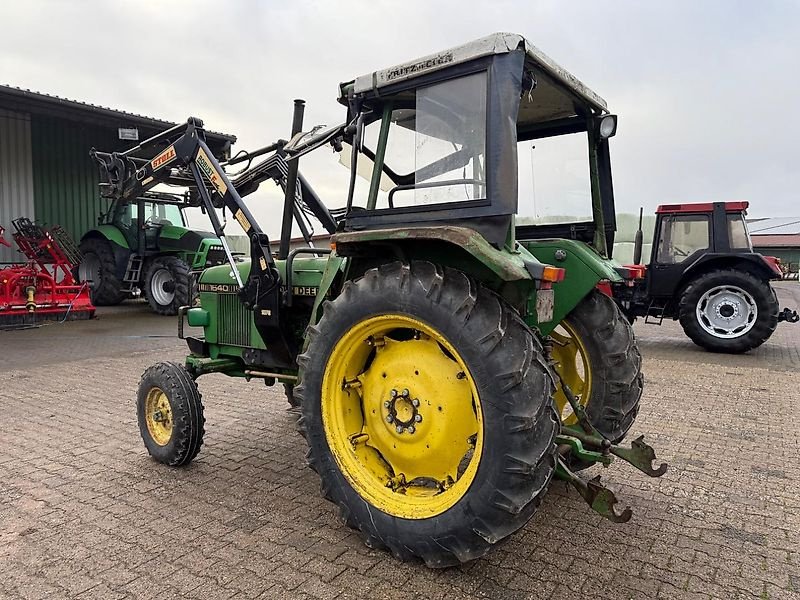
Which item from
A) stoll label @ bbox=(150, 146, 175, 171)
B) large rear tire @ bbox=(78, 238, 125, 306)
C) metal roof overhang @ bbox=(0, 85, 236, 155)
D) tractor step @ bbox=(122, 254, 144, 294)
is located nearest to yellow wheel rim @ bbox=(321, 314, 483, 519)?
stoll label @ bbox=(150, 146, 175, 171)

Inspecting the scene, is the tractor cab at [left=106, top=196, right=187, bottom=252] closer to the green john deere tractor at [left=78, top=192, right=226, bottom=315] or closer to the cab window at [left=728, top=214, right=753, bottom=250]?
the green john deere tractor at [left=78, top=192, right=226, bottom=315]

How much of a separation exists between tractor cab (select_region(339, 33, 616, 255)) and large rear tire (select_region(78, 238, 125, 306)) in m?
12.0

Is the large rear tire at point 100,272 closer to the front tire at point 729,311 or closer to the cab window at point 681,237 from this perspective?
the cab window at point 681,237

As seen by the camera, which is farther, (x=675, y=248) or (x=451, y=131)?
(x=675, y=248)

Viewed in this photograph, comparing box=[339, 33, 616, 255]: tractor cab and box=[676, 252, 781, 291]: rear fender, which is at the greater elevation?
box=[339, 33, 616, 255]: tractor cab

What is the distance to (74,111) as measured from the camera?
12688mm

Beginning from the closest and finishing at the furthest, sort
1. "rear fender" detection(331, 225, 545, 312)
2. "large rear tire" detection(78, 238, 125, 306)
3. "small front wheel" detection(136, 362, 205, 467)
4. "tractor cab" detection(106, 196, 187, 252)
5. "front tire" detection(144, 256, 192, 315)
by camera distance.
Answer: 1. "rear fender" detection(331, 225, 545, 312)
2. "small front wheel" detection(136, 362, 205, 467)
3. "front tire" detection(144, 256, 192, 315)
4. "tractor cab" detection(106, 196, 187, 252)
5. "large rear tire" detection(78, 238, 125, 306)

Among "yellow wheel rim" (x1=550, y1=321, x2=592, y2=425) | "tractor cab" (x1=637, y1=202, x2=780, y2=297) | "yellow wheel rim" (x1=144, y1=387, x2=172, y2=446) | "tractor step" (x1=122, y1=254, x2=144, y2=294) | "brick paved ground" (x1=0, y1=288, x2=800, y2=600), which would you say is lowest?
"brick paved ground" (x1=0, y1=288, x2=800, y2=600)

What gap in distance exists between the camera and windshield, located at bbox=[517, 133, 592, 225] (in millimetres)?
3572

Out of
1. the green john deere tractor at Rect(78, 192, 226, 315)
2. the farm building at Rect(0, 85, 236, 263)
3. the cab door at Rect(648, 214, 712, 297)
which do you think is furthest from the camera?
A: the farm building at Rect(0, 85, 236, 263)

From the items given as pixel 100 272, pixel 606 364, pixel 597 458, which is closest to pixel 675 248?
pixel 606 364

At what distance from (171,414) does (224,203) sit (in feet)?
4.67

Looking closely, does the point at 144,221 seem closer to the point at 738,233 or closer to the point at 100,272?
the point at 100,272

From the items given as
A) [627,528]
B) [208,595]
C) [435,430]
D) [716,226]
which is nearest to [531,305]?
[435,430]
